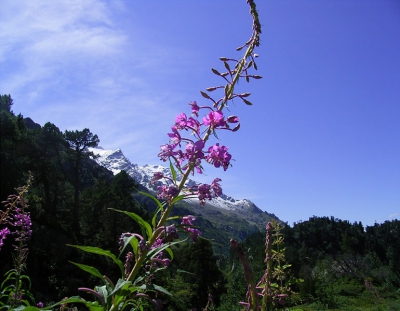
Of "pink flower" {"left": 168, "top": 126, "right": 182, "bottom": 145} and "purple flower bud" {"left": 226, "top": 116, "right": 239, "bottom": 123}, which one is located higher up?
"purple flower bud" {"left": 226, "top": 116, "right": 239, "bottom": 123}

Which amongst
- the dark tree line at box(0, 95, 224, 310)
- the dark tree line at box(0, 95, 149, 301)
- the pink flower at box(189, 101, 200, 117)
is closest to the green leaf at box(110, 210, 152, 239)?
the pink flower at box(189, 101, 200, 117)

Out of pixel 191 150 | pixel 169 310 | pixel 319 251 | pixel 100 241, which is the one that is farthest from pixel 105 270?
pixel 319 251

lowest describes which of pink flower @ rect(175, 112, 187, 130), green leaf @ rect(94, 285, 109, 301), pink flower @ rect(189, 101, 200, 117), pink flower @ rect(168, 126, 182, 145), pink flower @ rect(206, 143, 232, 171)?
green leaf @ rect(94, 285, 109, 301)

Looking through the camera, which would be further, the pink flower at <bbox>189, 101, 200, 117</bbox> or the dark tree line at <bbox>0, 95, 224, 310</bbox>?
the dark tree line at <bbox>0, 95, 224, 310</bbox>

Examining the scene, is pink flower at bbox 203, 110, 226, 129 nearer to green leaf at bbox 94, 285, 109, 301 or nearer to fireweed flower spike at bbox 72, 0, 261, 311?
fireweed flower spike at bbox 72, 0, 261, 311

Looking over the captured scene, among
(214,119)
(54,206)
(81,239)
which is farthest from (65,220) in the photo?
Result: (214,119)

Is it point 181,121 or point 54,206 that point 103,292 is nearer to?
point 181,121

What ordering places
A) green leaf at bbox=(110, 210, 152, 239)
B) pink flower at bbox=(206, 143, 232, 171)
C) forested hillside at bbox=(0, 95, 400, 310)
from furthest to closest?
1. forested hillside at bbox=(0, 95, 400, 310)
2. pink flower at bbox=(206, 143, 232, 171)
3. green leaf at bbox=(110, 210, 152, 239)

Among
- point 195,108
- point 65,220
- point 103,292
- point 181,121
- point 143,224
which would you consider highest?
point 65,220

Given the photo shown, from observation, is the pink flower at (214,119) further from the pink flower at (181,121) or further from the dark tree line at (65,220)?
the dark tree line at (65,220)

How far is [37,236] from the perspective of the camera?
25359 mm

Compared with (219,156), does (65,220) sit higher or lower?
higher

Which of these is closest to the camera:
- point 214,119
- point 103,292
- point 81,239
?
point 103,292

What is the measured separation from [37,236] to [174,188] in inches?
1074
